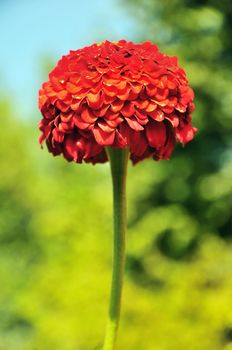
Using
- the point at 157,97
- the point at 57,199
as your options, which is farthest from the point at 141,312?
the point at 57,199

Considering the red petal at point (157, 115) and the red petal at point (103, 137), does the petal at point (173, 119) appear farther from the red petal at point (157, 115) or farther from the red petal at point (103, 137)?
the red petal at point (103, 137)

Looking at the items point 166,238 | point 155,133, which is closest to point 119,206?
point 155,133

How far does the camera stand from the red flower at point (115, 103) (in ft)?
4.60

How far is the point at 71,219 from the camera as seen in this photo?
640 centimetres

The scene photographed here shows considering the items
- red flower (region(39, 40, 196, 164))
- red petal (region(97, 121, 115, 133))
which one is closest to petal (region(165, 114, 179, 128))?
red flower (region(39, 40, 196, 164))

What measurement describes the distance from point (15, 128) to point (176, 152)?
3.45 meters

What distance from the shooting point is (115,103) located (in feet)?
4.62

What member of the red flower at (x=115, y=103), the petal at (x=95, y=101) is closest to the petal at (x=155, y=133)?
the red flower at (x=115, y=103)

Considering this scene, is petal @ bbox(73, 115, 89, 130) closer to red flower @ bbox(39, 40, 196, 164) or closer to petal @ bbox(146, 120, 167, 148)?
red flower @ bbox(39, 40, 196, 164)

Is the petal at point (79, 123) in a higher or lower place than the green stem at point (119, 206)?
higher

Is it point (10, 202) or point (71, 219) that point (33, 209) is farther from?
point (71, 219)

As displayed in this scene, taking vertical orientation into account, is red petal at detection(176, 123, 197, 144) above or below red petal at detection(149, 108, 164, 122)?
below

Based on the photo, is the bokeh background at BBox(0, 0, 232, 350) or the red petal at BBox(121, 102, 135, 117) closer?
the red petal at BBox(121, 102, 135, 117)

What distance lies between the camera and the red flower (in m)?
1.40
